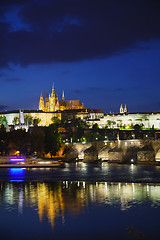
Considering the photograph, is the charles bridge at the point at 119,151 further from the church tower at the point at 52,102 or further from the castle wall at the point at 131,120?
the church tower at the point at 52,102

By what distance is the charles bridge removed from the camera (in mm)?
49875

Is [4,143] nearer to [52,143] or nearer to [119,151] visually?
[52,143]

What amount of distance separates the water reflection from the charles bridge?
2308 cm

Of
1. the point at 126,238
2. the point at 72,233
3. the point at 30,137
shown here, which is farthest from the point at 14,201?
the point at 30,137

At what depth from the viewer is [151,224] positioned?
15805mm

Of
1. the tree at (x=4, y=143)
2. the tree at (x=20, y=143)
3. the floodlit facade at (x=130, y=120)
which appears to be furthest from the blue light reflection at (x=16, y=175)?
the floodlit facade at (x=130, y=120)

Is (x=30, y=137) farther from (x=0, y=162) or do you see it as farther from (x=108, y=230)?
(x=108, y=230)

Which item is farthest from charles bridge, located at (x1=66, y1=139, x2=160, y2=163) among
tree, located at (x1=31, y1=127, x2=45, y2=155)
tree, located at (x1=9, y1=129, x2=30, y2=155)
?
tree, located at (x1=9, y1=129, x2=30, y2=155)

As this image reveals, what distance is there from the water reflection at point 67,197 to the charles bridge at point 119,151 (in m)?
23.1

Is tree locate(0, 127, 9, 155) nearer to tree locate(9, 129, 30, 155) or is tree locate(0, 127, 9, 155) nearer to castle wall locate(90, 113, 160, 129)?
tree locate(9, 129, 30, 155)

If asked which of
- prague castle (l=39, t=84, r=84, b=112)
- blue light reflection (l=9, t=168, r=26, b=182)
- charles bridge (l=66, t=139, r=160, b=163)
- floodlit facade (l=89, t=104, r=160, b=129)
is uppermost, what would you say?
prague castle (l=39, t=84, r=84, b=112)

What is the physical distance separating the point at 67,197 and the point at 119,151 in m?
34.3

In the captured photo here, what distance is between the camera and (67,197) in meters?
22.2

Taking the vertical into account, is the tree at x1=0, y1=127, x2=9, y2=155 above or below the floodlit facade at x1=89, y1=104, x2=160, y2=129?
below
